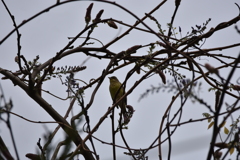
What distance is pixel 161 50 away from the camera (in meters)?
2.04

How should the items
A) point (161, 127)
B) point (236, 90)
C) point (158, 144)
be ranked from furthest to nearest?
1. point (236, 90)
2. point (161, 127)
3. point (158, 144)

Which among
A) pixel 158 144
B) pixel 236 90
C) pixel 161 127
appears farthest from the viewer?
pixel 236 90

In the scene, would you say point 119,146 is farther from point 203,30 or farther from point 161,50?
point 203,30

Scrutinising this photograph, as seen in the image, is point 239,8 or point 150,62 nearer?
point 239,8

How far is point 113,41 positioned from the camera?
80.1 inches

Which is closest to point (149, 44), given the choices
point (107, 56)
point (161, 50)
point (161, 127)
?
point (161, 50)

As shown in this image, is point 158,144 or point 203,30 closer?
point 158,144

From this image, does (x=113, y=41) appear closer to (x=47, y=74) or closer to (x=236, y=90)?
(x=47, y=74)

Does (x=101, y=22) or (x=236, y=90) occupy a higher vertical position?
(x=101, y=22)

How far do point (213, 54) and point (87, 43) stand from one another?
2.08 ft

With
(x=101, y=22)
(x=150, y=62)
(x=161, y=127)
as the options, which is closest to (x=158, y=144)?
(x=161, y=127)

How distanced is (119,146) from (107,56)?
1.69ft

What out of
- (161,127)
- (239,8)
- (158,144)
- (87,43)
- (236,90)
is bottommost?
(158,144)

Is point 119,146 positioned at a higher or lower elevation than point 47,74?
lower
